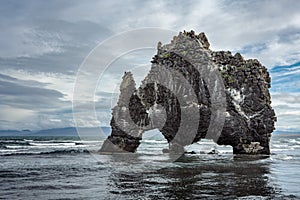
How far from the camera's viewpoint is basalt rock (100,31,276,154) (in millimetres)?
37250

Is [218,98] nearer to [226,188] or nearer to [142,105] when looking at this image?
[142,105]

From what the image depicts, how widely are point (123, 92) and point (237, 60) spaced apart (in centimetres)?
1634

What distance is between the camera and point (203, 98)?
37.3 metres

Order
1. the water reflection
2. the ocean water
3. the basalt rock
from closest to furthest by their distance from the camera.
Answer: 1. the ocean water
2. the water reflection
3. the basalt rock

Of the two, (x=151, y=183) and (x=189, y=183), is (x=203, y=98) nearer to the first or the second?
(x=189, y=183)

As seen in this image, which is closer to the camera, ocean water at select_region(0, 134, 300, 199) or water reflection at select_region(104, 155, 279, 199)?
ocean water at select_region(0, 134, 300, 199)

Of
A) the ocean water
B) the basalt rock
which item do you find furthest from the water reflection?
the basalt rock

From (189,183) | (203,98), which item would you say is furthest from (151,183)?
(203,98)

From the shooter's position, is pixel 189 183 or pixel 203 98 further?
pixel 203 98

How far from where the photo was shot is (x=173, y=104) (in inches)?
1539

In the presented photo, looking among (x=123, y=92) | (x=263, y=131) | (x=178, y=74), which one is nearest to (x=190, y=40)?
(x=178, y=74)

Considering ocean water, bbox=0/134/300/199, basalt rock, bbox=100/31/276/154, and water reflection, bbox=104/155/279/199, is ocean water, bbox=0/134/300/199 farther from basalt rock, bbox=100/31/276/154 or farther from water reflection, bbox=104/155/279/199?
basalt rock, bbox=100/31/276/154

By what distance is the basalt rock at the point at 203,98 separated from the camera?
37.2 m

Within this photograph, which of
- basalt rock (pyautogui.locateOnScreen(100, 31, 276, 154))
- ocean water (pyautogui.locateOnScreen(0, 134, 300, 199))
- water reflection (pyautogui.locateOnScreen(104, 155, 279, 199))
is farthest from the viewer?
basalt rock (pyautogui.locateOnScreen(100, 31, 276, 154))
